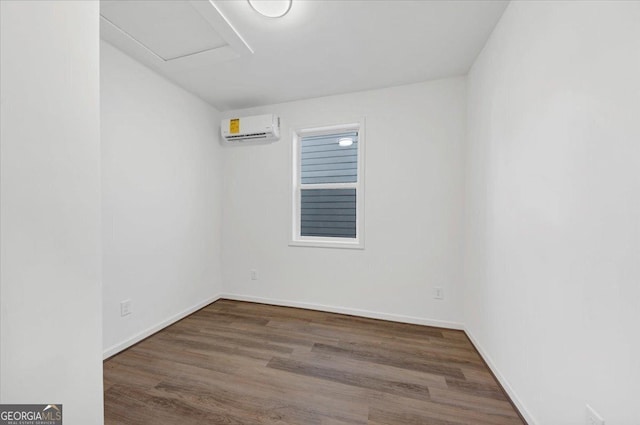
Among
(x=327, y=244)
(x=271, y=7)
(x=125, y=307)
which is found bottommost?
(x=125, y=307)

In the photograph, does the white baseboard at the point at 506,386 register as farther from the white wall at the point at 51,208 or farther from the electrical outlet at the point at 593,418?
the white wall at the point at 51,208

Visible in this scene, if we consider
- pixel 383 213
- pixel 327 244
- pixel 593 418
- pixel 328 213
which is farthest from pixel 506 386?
pixel 328 213

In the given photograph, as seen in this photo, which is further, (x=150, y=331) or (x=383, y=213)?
(x=383, y=213)

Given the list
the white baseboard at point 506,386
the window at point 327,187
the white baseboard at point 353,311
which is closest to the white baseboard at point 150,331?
the white baseboard at point 353,311

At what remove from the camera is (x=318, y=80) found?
2.35 metres

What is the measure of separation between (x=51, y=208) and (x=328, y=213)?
2.38m

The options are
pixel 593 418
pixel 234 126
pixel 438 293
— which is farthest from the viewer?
pixel 234 126

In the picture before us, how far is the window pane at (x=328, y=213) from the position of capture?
9.20 feet

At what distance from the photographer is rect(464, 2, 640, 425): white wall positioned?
770 millimetres

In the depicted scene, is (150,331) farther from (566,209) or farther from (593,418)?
(566,209)

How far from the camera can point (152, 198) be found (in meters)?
2.20

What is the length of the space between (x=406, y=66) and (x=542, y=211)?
1698 millimetres

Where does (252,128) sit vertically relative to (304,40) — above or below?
below

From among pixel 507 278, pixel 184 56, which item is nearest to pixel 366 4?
pixel 184 56
